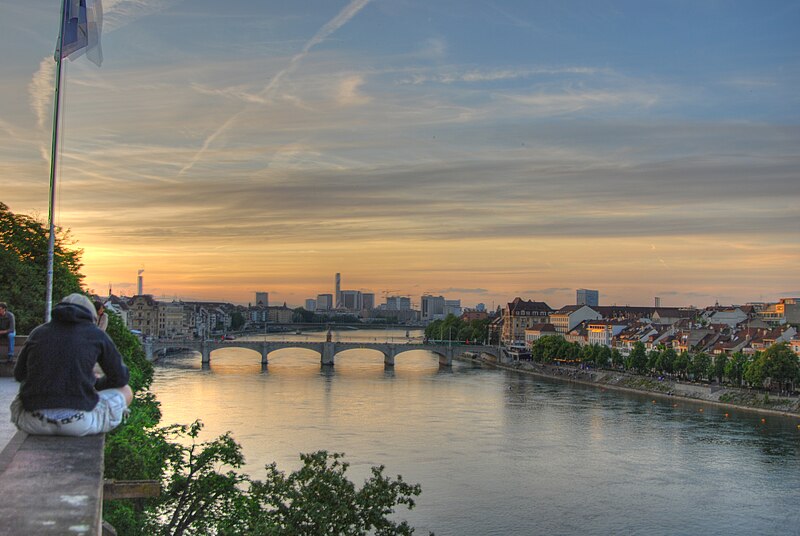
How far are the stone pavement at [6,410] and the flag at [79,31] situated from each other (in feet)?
9.97

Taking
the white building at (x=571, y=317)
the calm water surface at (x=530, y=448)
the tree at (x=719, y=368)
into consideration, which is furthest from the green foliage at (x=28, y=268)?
the white building at (x=571, y=317)

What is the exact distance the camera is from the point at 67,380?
307 centimetres

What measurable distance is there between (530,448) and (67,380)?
22.3 metres

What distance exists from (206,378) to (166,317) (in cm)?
4910

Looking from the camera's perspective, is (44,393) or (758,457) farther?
(758,457)

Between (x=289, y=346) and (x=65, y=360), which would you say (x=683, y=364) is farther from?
(x=65, y=360)

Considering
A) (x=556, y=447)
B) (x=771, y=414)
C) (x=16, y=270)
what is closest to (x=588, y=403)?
(x=771, y=414)

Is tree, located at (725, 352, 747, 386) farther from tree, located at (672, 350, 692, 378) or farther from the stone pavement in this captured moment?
the stone pavement

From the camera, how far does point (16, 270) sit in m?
16.3

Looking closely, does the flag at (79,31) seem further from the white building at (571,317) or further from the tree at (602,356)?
the white building at (571,317)

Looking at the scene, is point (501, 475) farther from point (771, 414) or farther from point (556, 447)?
point (771, 414)

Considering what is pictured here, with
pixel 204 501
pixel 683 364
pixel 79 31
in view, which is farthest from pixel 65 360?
pixel 683 364

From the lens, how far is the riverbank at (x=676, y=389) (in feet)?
111

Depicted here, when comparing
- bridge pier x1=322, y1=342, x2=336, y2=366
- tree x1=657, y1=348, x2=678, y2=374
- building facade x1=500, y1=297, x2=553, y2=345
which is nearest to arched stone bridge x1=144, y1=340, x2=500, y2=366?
bridge pier x1=322, y1=342, x2=336, y2=366
